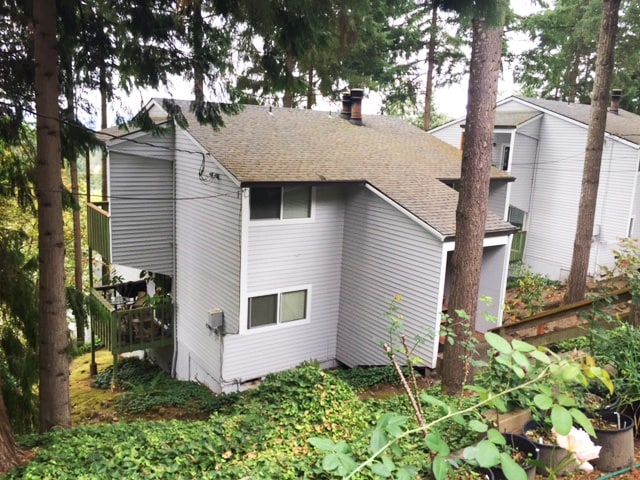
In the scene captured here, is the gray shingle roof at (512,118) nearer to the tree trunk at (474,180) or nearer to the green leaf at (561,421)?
the tree trunk at (474,180)

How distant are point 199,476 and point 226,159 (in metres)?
7.23

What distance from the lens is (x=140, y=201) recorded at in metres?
12.1

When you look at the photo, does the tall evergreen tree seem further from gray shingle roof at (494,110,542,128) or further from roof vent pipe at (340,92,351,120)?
gray shingle roof at (494,110,542,128)

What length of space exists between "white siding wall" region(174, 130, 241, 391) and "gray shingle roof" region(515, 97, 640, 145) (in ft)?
46.7

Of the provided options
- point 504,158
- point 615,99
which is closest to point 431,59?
point 504,158

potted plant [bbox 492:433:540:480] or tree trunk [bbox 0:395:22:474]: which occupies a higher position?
potted plant [bbox 492:433:540:480]

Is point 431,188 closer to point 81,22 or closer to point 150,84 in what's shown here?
point 150,84

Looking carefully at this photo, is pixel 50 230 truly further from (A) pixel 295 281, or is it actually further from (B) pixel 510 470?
(B) pixel 510 470

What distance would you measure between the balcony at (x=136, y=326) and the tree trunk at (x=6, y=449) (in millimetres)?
7522

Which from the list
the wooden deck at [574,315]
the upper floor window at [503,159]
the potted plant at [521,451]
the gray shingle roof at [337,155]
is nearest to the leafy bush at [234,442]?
the potted plant at [521,451]

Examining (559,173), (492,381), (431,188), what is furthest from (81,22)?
(559,173)

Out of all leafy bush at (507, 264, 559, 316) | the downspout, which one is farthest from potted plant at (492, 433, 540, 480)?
leafy bush at (507, 264, 559, 316)

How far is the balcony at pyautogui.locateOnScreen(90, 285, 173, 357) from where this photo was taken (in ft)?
39.5

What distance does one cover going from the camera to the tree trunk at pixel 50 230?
19.5ft
